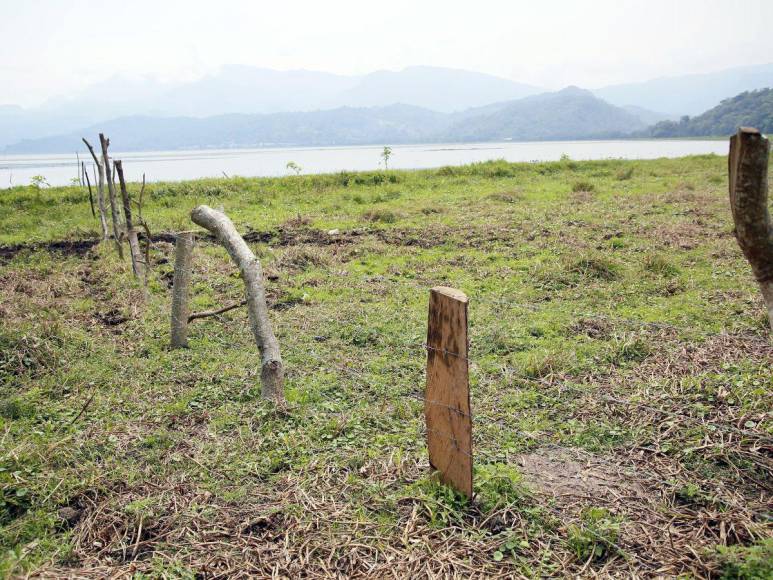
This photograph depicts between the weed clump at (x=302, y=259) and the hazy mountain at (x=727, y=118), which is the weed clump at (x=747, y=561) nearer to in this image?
the weed clump at (x=302, y=259)

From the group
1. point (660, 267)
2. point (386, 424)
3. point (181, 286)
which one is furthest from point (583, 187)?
point (386, 424)

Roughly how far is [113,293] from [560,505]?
8.17 metres

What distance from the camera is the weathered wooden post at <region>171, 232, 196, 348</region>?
6.85 m

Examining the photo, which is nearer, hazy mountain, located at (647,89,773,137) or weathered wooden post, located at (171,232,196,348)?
weathered wooden post, located at (171,232,196,348)

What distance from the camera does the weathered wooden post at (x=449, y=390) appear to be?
3.44 meters

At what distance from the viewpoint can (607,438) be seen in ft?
15.1

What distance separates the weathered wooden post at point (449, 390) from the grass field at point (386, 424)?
0.25m

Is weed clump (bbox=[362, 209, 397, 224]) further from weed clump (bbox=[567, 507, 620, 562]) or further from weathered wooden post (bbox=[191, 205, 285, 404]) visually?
weed clump (bbox=[567, 507, 620, 562])

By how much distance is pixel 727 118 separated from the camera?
100 metres

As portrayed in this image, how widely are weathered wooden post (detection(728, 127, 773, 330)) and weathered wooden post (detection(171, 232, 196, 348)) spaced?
574 centimetres

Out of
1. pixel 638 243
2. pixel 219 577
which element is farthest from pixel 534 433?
pixel 638 243

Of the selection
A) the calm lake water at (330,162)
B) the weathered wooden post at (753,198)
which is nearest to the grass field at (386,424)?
the weathered wooden post at (753,198)

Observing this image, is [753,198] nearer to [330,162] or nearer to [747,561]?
[747,561]

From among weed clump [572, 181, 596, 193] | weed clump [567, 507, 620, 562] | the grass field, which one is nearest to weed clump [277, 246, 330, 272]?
the grass field
